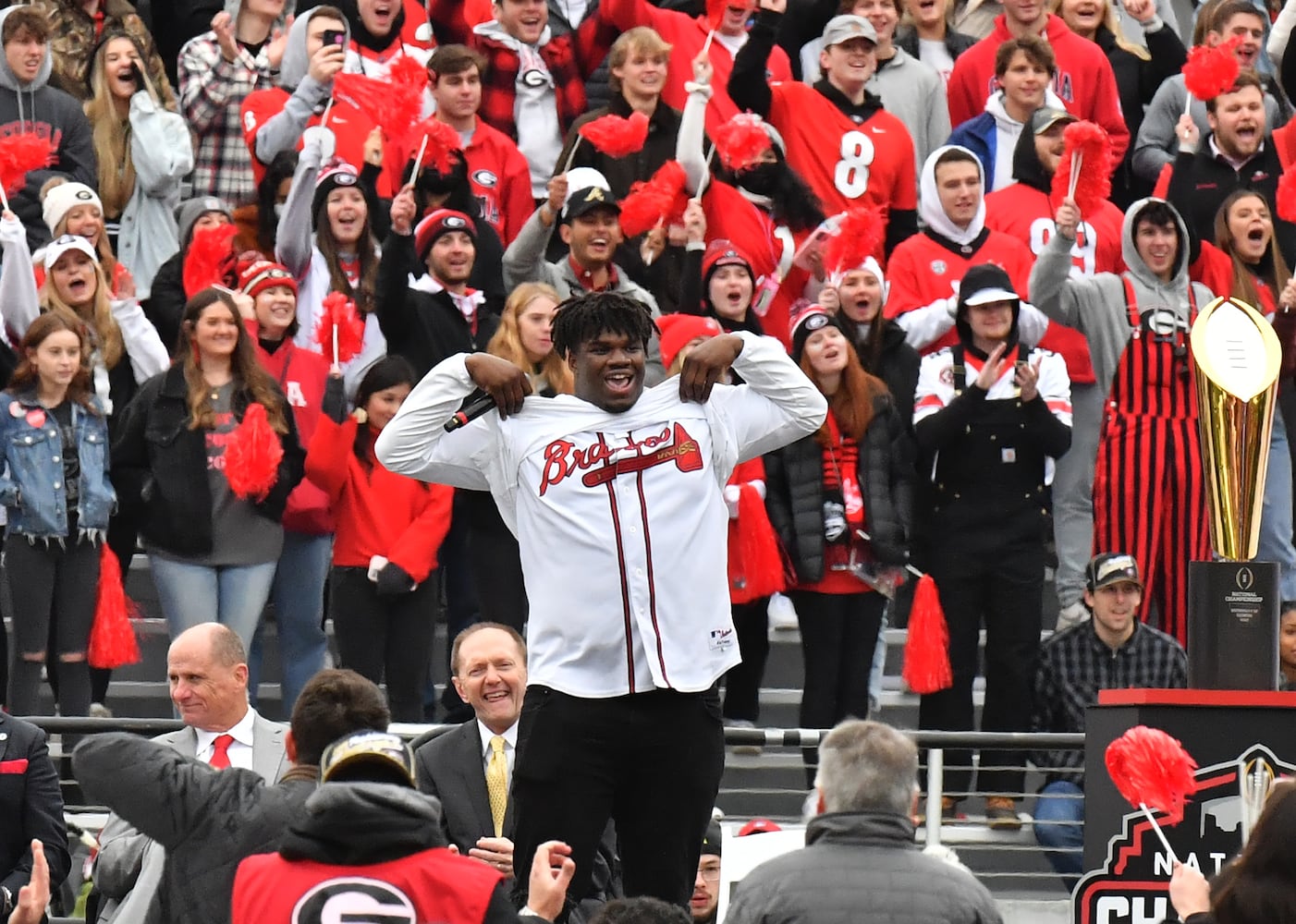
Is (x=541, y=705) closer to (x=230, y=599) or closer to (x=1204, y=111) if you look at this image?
(x=230, y=599)

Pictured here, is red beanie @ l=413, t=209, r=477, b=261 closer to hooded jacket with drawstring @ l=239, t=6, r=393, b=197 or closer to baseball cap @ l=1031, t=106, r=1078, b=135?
hooded jacket with drawstring @ l=239, t=6, r=393, b=197

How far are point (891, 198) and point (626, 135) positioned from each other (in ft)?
4.81

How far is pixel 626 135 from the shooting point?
1088cm

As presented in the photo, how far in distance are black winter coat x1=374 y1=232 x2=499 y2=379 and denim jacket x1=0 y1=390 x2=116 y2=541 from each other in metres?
1.27

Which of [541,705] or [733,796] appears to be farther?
[733,796]

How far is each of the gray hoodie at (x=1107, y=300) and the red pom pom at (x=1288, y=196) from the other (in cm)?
63

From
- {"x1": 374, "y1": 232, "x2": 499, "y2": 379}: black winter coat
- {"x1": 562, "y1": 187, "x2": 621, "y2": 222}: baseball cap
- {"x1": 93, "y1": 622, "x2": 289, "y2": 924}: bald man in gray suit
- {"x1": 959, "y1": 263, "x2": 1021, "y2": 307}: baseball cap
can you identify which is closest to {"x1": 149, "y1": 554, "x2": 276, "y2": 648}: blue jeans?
{"x1": 374, "y1": 232, "x2": 499, "y2": 379}: black winter coat

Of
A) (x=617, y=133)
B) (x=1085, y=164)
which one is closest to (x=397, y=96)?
(x=617, y=133)

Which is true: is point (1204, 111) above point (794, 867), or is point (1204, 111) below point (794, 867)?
above

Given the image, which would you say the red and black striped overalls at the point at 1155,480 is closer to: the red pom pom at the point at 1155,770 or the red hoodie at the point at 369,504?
the red hoodie at the point at 369,504

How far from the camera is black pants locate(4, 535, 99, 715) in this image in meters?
9.12

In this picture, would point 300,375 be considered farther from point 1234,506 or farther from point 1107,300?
point 1234,506

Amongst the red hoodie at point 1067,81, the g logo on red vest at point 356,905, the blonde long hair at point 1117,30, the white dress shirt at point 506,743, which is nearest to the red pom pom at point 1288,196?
the red hoodie at point 1067,81

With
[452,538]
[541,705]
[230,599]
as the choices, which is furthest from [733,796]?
[541,705]
